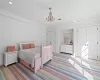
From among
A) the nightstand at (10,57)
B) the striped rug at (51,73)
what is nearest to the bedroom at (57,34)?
the striped rug at (51,73)

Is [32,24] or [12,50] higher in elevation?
[32,24]

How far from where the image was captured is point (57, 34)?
6.26 m

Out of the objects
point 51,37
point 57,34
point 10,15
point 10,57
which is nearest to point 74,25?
point 57,34

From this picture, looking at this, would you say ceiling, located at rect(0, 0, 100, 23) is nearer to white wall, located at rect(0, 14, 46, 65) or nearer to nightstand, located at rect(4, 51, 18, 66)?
white wall, located at rect(0, 14, 46, 65)

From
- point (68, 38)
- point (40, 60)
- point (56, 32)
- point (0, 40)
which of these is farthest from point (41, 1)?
point (68, 38)

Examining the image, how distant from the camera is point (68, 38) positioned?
6.41 m

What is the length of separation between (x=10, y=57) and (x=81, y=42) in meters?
4.59

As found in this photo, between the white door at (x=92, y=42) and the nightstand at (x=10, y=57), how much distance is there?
463cm

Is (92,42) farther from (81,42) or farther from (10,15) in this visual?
(10,15)

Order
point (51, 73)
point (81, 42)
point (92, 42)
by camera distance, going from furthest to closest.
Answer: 1. point (81, 42)
2. point (92, 42)
3. point (51, 73)

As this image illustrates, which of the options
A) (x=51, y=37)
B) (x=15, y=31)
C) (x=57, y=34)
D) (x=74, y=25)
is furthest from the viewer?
(x=51, y=37)

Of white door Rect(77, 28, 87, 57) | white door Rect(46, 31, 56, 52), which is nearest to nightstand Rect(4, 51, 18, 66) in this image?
white door Rect(46, 31, 56, 52)

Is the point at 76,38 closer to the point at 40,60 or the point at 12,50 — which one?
the point at 40,60

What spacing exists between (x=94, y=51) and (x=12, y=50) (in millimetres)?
4952
